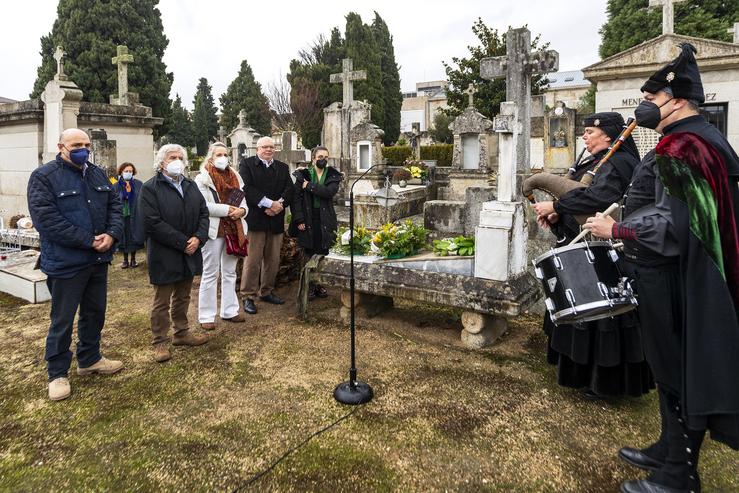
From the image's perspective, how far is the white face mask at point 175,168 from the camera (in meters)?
4.32

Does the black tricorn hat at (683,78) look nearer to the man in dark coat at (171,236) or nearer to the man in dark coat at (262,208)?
the man in dark coat at (171,236)

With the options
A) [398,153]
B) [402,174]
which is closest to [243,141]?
[402,174]

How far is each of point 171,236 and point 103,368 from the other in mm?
1158

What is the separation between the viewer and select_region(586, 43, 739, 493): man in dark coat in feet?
7.25

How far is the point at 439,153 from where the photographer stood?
88.9 ft

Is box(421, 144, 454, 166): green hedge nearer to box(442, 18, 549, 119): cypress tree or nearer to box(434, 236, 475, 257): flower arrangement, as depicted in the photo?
box(442, 18, 549, 119): cypress tree

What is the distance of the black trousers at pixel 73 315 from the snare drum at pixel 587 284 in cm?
328

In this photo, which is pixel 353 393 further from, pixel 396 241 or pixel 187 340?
pixel 396 241

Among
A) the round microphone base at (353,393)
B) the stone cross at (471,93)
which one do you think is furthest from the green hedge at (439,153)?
the round microphone base at (353,393)

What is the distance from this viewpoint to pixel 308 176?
6039 mm

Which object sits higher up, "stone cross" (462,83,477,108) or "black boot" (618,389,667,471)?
"stone cross" (462,83,477,108)

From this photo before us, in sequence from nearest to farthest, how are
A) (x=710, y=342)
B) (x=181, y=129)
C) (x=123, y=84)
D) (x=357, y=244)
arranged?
(x=710, y=342) → (x=357, y=244) → (x=123, y=84) → (x=181, y=129)

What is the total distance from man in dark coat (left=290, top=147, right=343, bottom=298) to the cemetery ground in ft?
4.73

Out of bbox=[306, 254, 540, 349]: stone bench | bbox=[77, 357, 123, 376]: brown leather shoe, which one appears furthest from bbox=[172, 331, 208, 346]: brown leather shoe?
bbox=[306, 254, 540, 349]: stone bench
